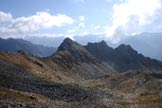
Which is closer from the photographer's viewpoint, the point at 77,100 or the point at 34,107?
the point at 34,107

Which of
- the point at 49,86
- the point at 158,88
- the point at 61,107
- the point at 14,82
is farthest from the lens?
the point at 158,88

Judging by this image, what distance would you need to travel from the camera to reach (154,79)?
6890 inches

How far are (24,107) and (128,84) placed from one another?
426 ft

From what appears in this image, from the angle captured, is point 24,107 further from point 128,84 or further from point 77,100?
point 128,84

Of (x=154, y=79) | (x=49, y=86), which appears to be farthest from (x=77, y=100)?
(x=154, y=79)

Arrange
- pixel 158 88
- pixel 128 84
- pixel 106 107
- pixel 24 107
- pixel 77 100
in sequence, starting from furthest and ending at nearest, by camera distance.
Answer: pixel 128 84, pixel 158 88, pixel 77 100, pixel 106 107, pixel 24 107

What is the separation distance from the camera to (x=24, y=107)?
6294 cm

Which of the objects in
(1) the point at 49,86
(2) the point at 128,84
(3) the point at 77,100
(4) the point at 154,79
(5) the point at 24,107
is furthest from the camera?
(2) the point at 128,84

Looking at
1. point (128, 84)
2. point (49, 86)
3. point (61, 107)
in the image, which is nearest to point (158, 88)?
point (128, 84)

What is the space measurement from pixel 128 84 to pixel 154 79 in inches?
682

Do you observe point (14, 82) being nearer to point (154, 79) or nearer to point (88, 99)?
point (88, 99)

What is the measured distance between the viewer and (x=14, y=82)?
349 feet

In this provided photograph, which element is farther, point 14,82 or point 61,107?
point 14,82

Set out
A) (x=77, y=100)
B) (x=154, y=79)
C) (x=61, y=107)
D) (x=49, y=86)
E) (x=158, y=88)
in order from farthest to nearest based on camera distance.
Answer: (x=154, y=79)
(x=158, y=88)
(x=49, y=86)
(x=77, y=100)
(x=61, y=107)
